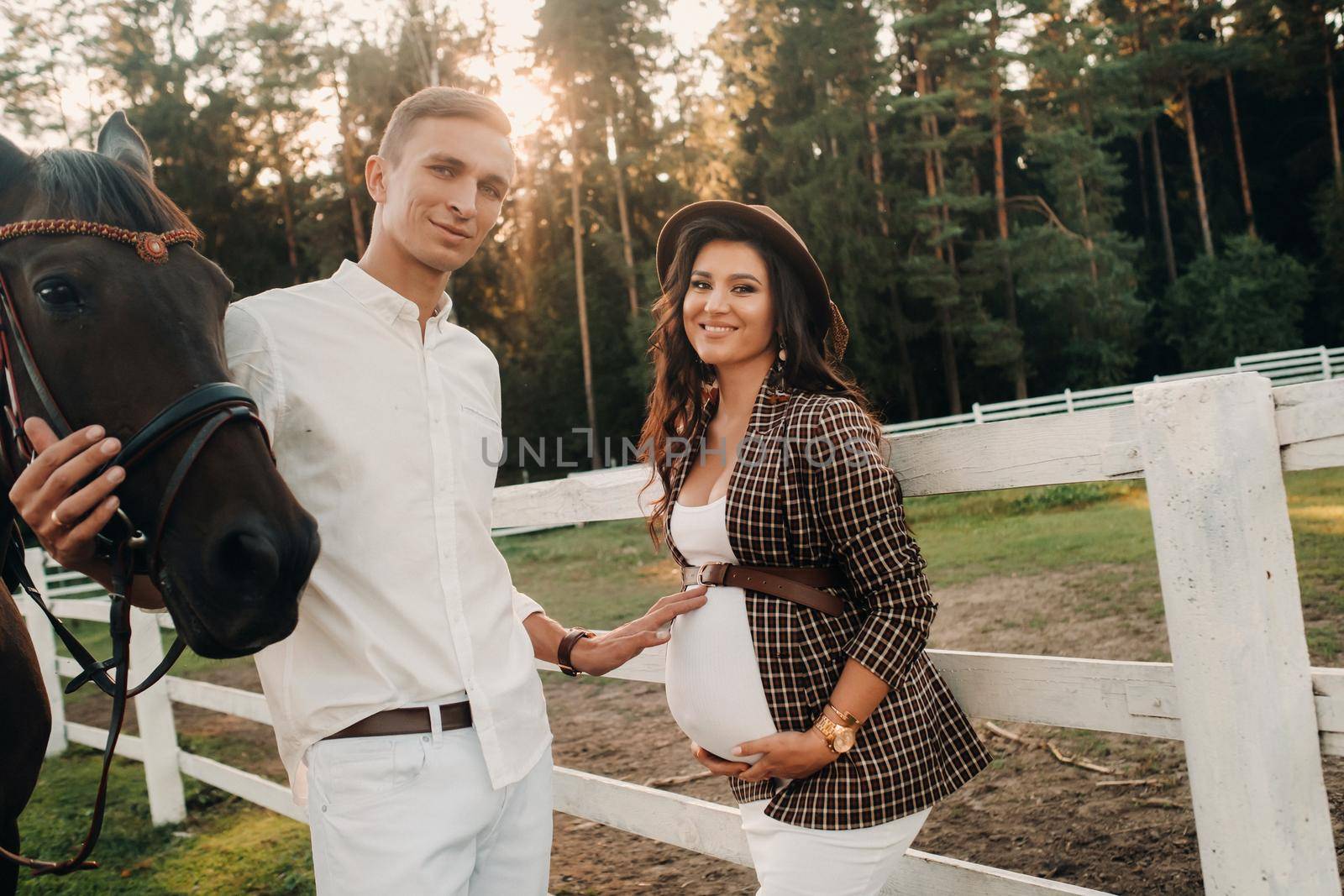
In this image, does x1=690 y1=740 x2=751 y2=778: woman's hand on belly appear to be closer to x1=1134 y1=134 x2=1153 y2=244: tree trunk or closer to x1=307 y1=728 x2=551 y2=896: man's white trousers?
x1=307 y1=728 x2=551 y2=896: man's white trousers

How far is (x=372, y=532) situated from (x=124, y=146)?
3.52 feet

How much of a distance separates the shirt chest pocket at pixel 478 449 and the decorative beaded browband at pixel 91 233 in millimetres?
592

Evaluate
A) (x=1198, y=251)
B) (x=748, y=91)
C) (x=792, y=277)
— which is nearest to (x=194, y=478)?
(x=792, y=277)

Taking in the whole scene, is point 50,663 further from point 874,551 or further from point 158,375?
point 874,551

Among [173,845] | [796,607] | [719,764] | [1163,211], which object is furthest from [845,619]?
[1163,211]

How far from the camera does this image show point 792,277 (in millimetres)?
2051

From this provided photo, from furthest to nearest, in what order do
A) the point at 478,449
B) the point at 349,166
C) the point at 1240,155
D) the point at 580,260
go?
the point at 1240,155, the point at 580,260, the point at 349,166, the point at 478,449

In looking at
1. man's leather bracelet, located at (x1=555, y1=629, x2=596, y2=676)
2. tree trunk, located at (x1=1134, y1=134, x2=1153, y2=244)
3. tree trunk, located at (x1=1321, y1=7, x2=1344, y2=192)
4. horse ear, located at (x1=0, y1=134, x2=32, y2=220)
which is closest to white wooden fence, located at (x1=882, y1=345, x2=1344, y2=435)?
tree trunk, located at (x1=1321, y1=7, x2=1344, y2=192)

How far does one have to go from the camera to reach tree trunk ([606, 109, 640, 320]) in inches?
990

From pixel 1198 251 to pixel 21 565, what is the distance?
34.7 m

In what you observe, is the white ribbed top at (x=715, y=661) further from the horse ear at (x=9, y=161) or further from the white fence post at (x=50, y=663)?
the white fence post at (x=50, y=663)

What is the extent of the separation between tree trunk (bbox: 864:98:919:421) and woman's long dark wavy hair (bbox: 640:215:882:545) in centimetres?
2577

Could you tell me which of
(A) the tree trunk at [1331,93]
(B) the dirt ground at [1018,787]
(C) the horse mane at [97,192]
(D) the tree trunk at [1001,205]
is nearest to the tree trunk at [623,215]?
(D) the tree trunk at [1001,205]

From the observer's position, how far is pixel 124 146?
1.96 metres
